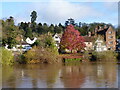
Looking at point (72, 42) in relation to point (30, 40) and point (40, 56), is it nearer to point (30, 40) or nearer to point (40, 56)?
point (40, 56)

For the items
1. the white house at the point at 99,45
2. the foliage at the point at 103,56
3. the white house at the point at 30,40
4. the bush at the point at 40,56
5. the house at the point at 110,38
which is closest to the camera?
the bush at the point at 40,56

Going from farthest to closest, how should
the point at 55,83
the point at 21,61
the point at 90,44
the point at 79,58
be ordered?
the point at 90,44, the point at 79,58, the point at 21,61, the point at 55,83

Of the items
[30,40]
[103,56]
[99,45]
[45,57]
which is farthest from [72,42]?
[30,40]

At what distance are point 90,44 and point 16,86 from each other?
4565cm

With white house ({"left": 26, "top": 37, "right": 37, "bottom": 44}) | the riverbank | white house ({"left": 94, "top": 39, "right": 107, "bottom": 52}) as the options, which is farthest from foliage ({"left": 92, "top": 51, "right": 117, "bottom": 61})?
white house ({"left": 26, "top": 37, "right": 37, "bottom": 44})

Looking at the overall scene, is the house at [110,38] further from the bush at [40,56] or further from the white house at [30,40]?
the bush at [40,56]

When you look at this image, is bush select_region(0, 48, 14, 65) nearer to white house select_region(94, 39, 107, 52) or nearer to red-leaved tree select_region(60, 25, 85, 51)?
red-leaved tree select_region(60, 25, 85, 51)

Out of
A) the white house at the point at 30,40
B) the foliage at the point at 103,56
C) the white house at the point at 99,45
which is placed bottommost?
the foliage at the point at 103,56

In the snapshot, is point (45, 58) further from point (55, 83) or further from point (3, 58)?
point (55, 83)

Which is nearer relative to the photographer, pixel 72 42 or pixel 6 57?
pixel 6 57

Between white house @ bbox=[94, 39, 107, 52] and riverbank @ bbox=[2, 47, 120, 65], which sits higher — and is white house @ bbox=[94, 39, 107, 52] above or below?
above

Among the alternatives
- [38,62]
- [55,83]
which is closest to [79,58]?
[38,62]

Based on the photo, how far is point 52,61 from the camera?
43938 millimetres

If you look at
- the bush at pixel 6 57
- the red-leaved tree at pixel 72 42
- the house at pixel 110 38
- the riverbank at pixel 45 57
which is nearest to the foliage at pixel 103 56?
the riverbank at pixel 45 57
